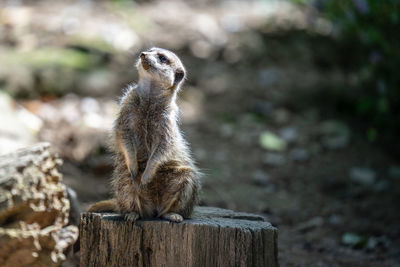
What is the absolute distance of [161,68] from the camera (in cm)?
353

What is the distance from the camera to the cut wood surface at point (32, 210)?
10.6 ft

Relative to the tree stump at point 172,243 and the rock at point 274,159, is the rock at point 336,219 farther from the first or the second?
the tree stump at point 172,243

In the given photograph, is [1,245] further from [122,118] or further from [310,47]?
[310,47]

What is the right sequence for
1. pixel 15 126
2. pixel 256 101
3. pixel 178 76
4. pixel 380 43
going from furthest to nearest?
pixel 256 101, pixel 380 43, pixel 15 126, pixel 178 76

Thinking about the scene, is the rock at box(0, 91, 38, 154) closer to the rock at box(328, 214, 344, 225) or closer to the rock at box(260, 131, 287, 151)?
the rock at box(260, 131, 287, 151)

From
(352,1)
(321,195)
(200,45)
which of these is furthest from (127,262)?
(200,45)

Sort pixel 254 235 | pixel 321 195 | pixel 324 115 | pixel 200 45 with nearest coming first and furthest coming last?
pixel 254 235 → pixel 321 195 → pixel 324 115 → pixel 200 45

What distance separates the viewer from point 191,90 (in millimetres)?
7613

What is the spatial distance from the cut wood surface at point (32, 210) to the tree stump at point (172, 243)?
42 cm

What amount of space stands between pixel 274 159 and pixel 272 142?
13.9 inches

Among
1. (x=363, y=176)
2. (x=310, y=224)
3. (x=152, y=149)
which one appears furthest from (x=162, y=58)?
(x=363, y=176)

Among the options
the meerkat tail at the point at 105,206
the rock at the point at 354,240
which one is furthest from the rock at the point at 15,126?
the rock at the point at 354,240

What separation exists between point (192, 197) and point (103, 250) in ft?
1.98

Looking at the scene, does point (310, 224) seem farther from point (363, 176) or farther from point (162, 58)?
point (162, 58)
